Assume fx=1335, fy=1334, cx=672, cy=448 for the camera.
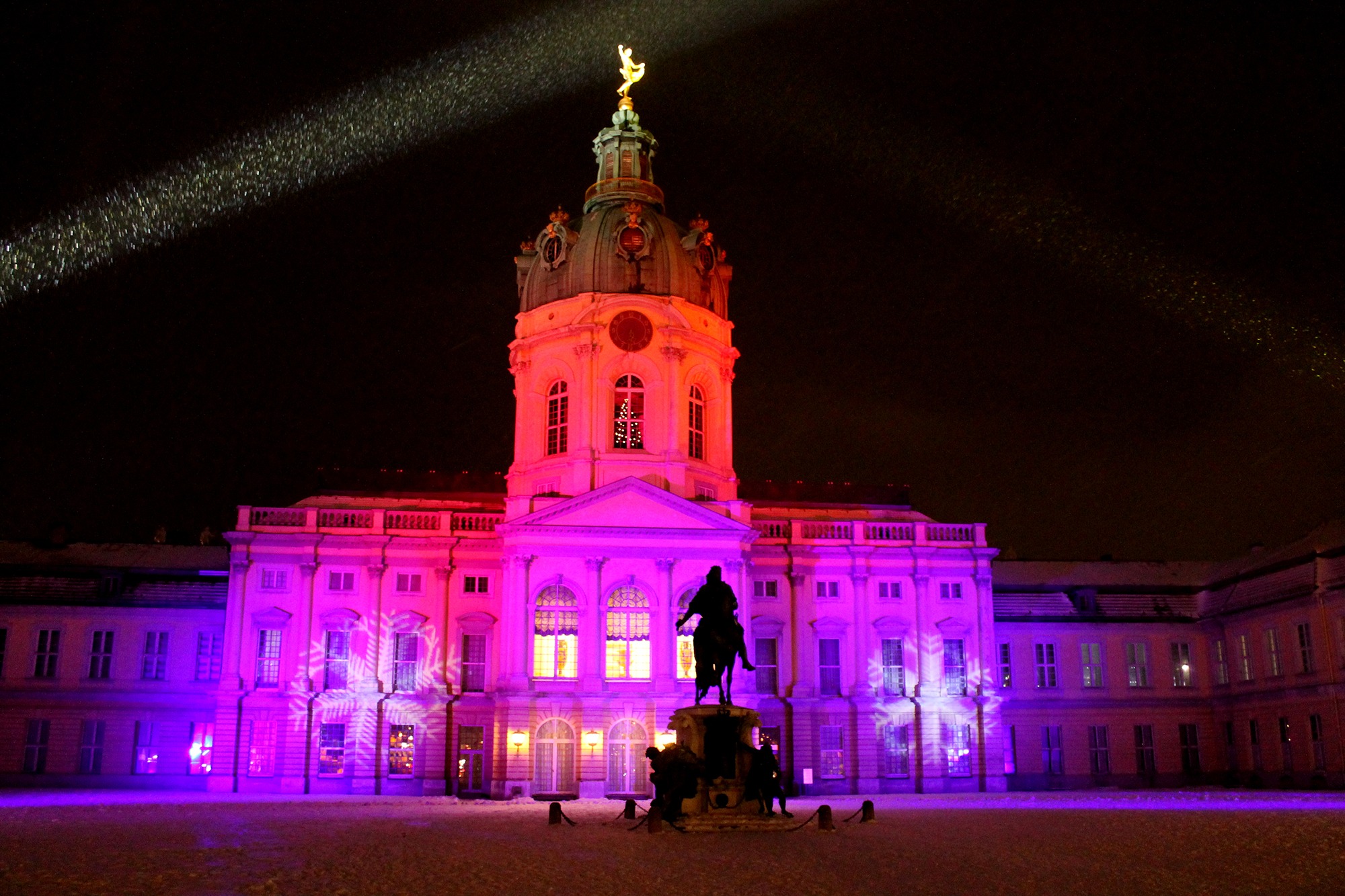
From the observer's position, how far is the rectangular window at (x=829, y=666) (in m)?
59.1

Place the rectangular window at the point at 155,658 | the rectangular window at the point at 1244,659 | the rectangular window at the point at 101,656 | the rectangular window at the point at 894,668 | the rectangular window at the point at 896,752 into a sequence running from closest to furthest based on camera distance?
the rectangular window at the point at 896,752
the rectangular window at the point at 894,668
the rectangular window at the point at 101,656
the rectangular window at the point at 155,658
the rectangular window at the point at 1244,659

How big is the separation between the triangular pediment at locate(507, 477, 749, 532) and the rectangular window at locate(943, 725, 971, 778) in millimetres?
13509

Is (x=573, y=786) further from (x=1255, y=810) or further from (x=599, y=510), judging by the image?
(x=1255, y=810)

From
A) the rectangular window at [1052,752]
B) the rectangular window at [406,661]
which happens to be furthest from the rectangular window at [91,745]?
the rectangular window at [1052,752]

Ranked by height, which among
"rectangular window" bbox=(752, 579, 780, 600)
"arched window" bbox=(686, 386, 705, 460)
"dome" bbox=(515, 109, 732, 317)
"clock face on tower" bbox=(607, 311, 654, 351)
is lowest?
"rectangular window" bbox=(752, 579, 780, 600)

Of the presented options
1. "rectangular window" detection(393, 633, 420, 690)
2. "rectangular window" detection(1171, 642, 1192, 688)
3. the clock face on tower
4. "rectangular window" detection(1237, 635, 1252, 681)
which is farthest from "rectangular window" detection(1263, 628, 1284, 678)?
"rectangular window" detection(393, 633, 420, 690)

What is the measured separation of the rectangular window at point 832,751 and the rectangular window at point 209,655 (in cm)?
2697

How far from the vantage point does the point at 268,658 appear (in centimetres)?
5606

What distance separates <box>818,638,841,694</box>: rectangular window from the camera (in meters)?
59.1

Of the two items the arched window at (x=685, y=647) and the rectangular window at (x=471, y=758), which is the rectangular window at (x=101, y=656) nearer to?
the rectangular window at (x=471, y=758)

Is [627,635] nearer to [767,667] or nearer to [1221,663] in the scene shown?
[767,667]

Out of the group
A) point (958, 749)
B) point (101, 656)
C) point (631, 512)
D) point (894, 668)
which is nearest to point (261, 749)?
point (101, 656)

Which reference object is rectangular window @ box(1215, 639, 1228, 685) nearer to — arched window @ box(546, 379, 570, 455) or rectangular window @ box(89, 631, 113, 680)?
arched window @ box(546, 379, 570, 455)

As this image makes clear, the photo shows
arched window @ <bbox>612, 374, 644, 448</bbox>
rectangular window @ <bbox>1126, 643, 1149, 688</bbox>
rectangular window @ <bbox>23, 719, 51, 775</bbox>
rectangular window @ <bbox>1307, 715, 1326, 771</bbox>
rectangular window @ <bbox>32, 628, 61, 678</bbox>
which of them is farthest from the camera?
rectangular window @ <bbox>1126, 643, 1149, 688</bbox>
